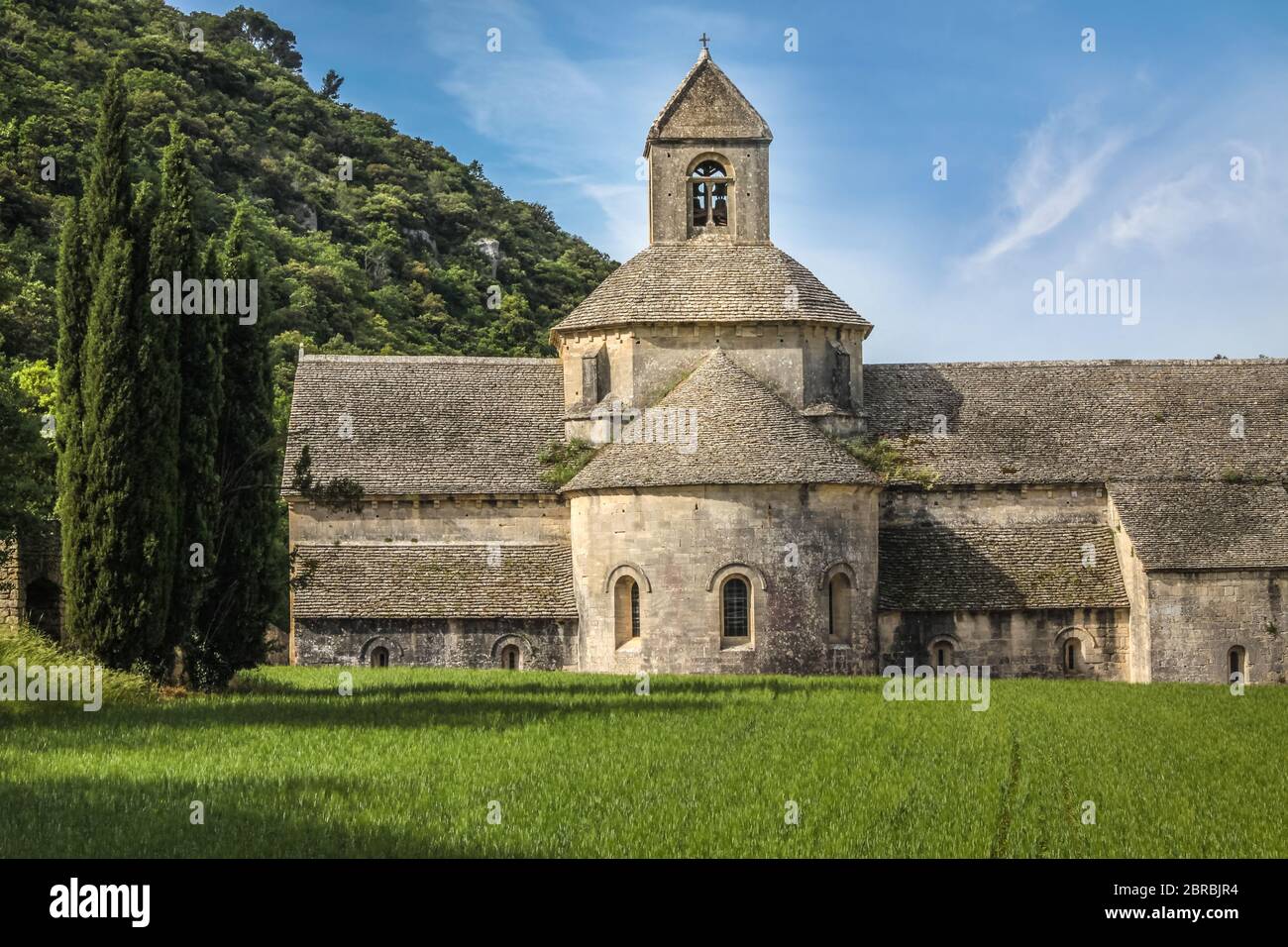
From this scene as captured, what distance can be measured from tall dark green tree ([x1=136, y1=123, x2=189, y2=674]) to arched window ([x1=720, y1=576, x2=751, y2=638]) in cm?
1427

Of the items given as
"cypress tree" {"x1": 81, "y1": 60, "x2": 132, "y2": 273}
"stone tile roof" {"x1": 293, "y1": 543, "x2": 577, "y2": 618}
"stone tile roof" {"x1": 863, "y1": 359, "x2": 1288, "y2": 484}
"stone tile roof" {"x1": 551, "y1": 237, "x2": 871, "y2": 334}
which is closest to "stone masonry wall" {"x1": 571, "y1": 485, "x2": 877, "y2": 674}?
"stone tile roof" {"x1": 293, "y1": 543, "x2": 577, "y2": 618}

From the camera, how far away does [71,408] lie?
2569 cm

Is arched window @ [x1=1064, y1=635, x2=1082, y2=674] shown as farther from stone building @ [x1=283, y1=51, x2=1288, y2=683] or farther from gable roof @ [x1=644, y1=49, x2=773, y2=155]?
gable roof @ [x1=644, y1=49, x2=773, y2=155]

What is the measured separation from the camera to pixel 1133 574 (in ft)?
131

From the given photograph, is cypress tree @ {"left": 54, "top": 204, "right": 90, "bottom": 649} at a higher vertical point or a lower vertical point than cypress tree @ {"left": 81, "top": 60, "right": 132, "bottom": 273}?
lower

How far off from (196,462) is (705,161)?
2159 centimetres

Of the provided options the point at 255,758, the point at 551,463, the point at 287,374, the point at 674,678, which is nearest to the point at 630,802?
the point at 255,758

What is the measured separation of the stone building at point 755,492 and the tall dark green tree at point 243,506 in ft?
23.1

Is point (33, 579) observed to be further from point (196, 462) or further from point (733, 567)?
point (733, 567)

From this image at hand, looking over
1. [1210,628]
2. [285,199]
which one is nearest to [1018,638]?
[1210,628]

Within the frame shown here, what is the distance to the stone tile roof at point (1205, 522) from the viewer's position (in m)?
39.2

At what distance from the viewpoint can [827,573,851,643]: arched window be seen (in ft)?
123

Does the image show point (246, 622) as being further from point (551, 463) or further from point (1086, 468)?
point (1086, 468)

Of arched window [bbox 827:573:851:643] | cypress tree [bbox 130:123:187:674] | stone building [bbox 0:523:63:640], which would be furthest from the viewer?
arched window [bbox 827:573:851:643]
